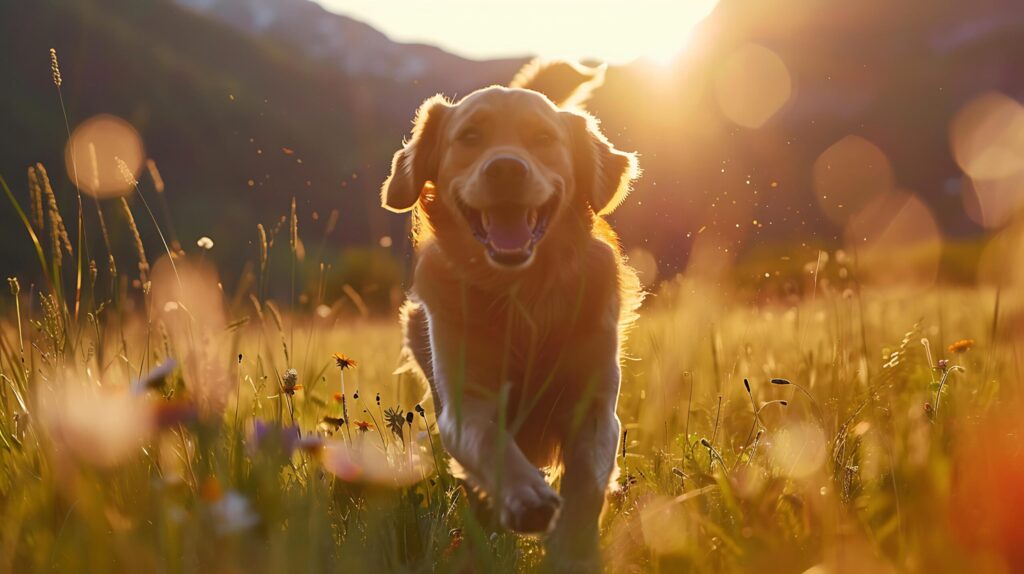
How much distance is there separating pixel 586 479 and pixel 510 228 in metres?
1.10

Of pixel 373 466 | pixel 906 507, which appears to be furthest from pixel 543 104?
pixel 906 507

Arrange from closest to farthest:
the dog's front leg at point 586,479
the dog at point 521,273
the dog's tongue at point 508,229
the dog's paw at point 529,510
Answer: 1. the dog's paw at point 529,510
2. the dog's front leg at point 586,479
3. the dog at point 521,273
4. the dog's tongue at point 508,229

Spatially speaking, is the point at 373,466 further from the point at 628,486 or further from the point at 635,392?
the point at 635,392

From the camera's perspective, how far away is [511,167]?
3.11m

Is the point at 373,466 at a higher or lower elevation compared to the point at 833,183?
lower

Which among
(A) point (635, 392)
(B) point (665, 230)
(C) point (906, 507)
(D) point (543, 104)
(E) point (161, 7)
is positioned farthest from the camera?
(E) point (161, 7)

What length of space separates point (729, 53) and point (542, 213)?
56.6 meters

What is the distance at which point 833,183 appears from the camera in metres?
3.40

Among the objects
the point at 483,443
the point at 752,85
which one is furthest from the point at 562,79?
the point at 752,85

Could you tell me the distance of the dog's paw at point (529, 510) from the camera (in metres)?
2.12

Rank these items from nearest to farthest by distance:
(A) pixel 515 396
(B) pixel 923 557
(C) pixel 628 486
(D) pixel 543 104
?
(B) pixel 923 557, (C) pixel 628 486, (A) pixel 515 396, (D) pixel 543 104

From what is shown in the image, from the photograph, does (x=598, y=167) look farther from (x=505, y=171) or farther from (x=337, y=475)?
(x=337, y=475)

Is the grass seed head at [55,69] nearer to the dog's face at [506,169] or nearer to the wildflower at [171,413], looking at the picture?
the wildflower at [171,413]

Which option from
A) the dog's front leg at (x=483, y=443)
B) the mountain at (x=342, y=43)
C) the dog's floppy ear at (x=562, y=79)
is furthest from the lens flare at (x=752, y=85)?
the dog's front leg at (x=483, y=443)
